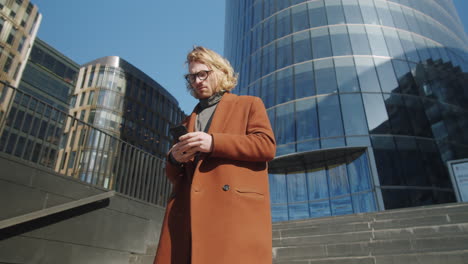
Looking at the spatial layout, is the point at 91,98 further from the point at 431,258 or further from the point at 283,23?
the point at 431,258

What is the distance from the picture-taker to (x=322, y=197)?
18688 millimetres

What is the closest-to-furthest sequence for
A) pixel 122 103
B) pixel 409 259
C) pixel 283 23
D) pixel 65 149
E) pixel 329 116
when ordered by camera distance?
pixel 409 259
pixel 65 149
pixel 329 116
pixel 283 23
pixel 122 103

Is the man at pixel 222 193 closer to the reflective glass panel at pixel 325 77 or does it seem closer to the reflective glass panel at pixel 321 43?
the reflective glass panel at pixel 325 77

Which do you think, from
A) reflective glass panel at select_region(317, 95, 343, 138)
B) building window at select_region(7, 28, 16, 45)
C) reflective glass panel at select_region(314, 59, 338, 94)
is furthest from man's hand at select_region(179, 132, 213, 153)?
building window at select_region(7, 28, 16, 45)

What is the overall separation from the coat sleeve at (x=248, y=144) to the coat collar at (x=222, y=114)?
140mm

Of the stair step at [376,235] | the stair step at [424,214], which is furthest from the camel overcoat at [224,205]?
the stair step at [424,214]

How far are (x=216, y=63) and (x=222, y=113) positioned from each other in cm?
35

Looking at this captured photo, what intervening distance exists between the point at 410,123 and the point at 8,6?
58.6m

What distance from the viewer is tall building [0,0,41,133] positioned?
155 feet

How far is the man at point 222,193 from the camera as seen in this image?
1.23m

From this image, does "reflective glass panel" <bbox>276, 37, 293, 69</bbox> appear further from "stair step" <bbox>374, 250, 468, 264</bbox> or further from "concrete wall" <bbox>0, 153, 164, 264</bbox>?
"stair step" <bbox>374, 250, 468, 264</bbox>

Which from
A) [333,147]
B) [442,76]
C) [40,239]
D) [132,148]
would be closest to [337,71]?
[333,147]

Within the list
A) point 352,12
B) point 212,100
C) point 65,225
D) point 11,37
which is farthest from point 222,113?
point 11,37

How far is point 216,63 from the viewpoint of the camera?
1.79m
